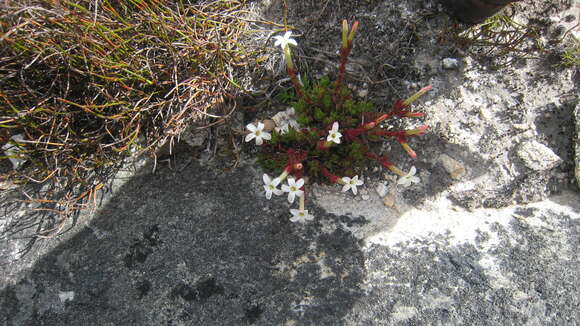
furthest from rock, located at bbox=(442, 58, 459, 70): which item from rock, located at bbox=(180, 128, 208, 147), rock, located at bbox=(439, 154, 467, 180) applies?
rock, located at bbox=(180, 128, 208, 147)

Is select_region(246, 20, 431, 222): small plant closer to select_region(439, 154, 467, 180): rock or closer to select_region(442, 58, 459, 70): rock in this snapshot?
select_region(439, 154, 467, 180): rock

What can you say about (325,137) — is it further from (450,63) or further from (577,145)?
(577,145)

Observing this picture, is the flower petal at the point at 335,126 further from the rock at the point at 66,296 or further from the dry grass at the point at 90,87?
the rock at the point at 66,296

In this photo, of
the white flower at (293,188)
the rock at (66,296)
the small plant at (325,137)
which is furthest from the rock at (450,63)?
the rock at (66,296)

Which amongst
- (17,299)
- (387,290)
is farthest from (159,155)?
(387,290)

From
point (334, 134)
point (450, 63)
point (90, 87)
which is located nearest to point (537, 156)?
point (450, 63)

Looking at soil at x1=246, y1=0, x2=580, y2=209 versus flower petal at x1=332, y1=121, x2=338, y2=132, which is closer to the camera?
flower petal at x1=332, y1=121, x2=338, y2=132
